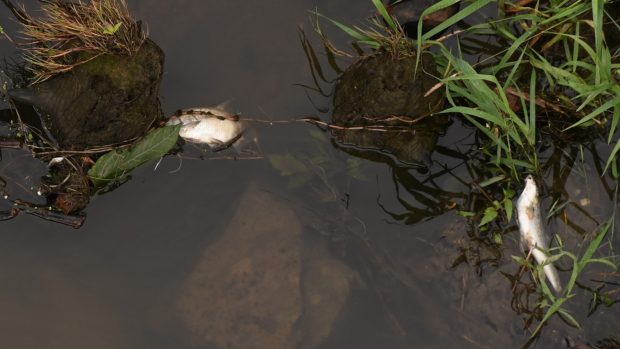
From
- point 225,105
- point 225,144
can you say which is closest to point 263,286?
point 225,144

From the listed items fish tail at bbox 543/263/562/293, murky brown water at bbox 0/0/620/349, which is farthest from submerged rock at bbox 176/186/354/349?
fish tail at bbox 543/263/562/293

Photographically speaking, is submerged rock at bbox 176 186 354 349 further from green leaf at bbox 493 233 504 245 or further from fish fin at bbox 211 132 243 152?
green leaf at bbox 493 233 504 245

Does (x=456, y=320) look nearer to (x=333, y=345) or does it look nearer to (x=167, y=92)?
(x=333, y=345)

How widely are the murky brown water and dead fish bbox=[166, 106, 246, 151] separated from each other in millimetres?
135

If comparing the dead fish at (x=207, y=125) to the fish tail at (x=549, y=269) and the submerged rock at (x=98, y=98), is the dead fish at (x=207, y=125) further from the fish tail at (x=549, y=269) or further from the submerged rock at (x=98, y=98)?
the fish tail at (x=549, y=269)

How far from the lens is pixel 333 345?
140 inches

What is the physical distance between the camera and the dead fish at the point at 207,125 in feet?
11.3

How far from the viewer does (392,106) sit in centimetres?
318

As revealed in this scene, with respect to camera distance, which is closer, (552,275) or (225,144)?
(552,275)

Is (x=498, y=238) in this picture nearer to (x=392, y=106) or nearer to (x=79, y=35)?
(x=392, y=106)

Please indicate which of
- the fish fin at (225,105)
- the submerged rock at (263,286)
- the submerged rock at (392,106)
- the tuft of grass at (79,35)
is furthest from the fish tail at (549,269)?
the tuft of grass at (79,35)

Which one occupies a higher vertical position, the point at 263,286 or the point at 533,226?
the point at 263,286

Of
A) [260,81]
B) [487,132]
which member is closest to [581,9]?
[487,132]

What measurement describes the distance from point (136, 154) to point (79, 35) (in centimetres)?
73
